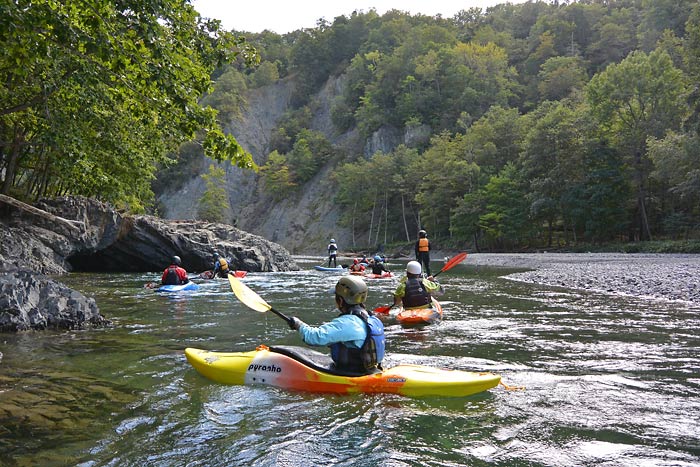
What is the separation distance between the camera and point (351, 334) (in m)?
5.08

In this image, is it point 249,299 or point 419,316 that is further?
point 419,316

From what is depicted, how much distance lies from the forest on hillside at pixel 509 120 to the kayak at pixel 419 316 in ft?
30.1

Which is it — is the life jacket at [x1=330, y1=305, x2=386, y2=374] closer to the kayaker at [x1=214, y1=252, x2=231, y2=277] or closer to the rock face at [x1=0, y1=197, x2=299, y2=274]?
the kayaker at [x1=214, y1=252, x2=231, y2=277]

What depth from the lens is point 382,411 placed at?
180 inches

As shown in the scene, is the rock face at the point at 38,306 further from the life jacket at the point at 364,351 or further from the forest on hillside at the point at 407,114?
the life jacket at the point at 364,351

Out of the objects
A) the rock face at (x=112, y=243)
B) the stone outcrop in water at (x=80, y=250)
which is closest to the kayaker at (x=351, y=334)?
the stone outcrop in water at (x=80, y=250)

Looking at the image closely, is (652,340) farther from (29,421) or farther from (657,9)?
(657,9)

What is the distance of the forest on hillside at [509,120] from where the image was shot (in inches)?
1393

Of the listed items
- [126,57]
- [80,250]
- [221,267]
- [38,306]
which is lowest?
[38,306]

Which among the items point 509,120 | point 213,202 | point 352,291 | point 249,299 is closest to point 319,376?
point 352,291

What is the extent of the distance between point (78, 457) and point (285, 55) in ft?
351

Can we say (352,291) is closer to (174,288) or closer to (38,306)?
(38,306)

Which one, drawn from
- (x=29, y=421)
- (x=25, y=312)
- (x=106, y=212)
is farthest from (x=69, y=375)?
(x=106, y=212)

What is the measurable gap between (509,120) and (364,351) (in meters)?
47.0
